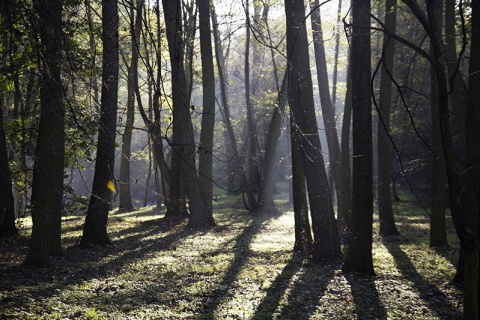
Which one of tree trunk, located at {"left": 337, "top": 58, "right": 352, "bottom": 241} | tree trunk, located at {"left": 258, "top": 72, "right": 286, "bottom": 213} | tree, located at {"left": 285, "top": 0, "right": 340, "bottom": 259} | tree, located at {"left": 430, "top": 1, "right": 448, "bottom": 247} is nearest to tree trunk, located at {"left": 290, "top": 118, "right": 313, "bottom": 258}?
tree, located at {"left": 285, "top": 0, "right": 340, "bottom": 259}

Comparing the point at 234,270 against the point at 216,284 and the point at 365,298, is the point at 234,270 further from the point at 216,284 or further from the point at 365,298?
the point at 365,298

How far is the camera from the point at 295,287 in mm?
8750

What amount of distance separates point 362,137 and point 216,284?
13.4 ft

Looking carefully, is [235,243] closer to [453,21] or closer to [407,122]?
[453,21]

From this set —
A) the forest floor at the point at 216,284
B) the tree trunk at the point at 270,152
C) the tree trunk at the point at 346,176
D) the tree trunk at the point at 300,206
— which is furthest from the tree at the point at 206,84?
the tree trunk at the point at 300,206

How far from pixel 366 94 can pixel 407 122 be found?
47.4ft

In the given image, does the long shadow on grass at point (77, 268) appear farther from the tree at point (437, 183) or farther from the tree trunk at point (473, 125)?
the tree at point (437, 183)

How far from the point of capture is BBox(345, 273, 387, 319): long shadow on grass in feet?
23.9

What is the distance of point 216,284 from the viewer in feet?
28.5

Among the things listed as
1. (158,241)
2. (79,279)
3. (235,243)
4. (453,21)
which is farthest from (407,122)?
(79,279)

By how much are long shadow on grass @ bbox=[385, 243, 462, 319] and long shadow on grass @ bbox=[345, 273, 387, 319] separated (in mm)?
834

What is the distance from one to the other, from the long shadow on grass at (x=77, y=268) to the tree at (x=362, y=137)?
497cm

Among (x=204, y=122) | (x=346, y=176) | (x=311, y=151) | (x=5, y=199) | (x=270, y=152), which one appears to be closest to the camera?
(x=311, y=151)

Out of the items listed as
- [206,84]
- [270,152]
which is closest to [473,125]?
[206,84]
